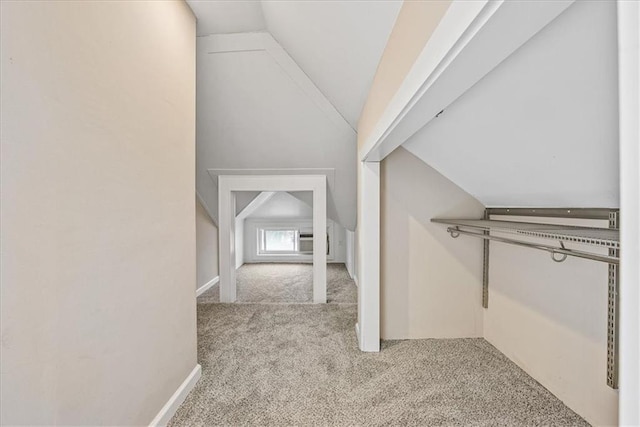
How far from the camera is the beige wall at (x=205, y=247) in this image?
3732 mm

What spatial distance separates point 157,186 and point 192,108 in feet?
1.93

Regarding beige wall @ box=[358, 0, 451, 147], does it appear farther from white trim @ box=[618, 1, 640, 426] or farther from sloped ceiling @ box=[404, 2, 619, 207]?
white trim @ box=[618, 1, 640, 426]

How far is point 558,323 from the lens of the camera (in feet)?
5.41

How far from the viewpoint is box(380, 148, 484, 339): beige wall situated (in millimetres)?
2344

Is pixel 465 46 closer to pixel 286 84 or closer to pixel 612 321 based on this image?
pixel 612 321

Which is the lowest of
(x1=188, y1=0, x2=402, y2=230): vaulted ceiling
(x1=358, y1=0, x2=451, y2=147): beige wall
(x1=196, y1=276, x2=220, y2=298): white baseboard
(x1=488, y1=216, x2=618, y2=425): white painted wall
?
(x1=196, y1=276, x2=220, y2=298): white baseboard

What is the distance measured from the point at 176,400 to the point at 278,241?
4370mm

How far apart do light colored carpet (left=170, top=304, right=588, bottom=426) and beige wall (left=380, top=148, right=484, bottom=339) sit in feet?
0.48

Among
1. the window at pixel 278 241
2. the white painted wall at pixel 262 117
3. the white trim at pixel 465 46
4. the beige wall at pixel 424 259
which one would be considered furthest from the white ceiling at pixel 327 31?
the window at pixel 278 241

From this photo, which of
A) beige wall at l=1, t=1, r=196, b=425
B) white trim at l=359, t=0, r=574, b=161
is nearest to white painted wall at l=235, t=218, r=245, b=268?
beige wall at l=1, t=1, r=196, b=425

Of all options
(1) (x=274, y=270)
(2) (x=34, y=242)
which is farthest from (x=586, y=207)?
(1) (x=274, y=270)

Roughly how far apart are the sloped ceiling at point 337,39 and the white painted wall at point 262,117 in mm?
171

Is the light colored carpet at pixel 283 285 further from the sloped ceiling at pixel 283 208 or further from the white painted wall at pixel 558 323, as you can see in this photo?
the white painted wall at pixel 558 323

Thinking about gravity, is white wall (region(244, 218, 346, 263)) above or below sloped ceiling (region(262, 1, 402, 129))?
below
